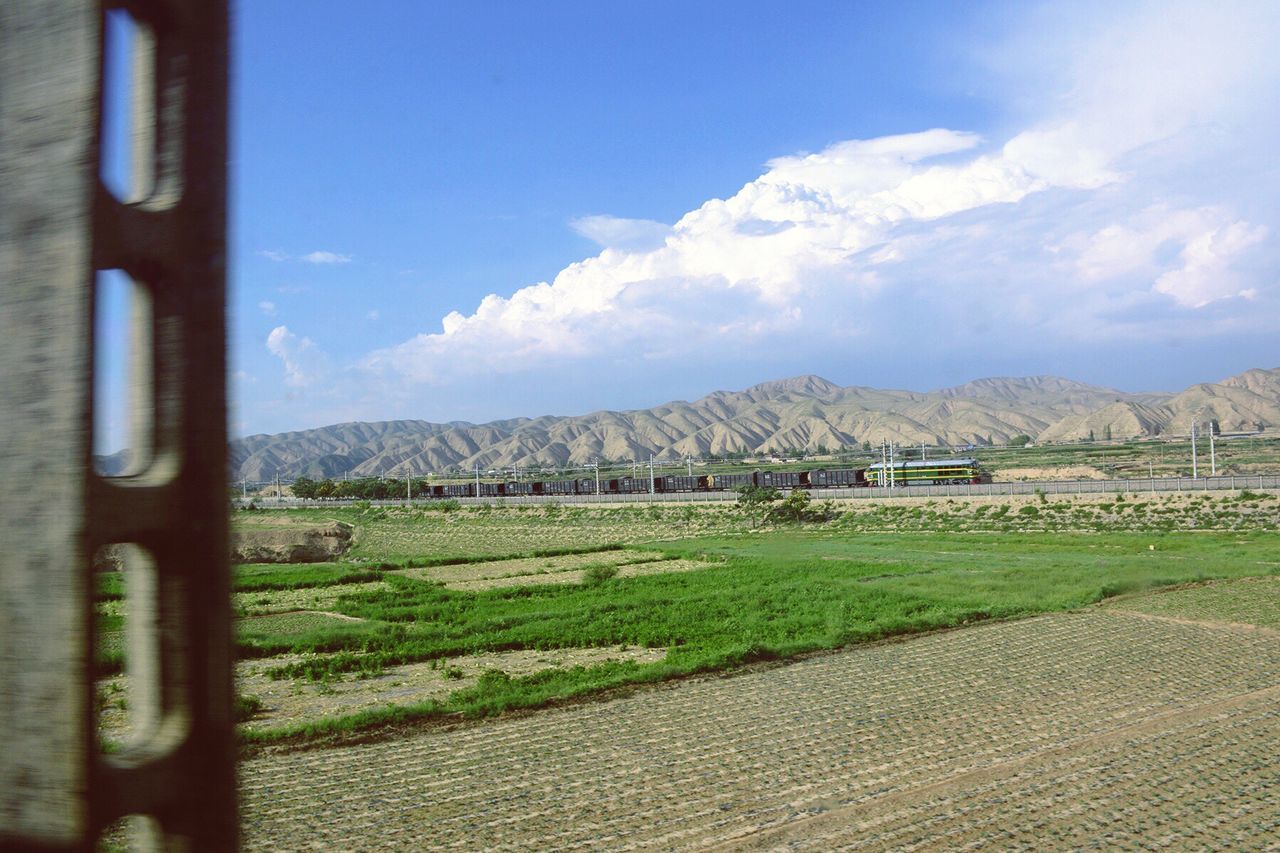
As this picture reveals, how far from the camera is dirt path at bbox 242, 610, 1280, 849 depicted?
30.0 ft

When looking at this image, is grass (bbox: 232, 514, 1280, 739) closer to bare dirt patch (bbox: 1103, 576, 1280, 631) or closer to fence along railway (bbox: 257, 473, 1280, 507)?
bare dirt patch (bbox: 1103, 576, 1280, 631)

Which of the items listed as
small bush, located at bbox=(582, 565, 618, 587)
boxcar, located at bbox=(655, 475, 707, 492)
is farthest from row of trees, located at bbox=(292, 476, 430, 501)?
small bush, located at bbox=(582, 565, 618, 587)

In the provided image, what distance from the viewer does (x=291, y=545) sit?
45375 mm

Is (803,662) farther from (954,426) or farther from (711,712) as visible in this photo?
(954,426)

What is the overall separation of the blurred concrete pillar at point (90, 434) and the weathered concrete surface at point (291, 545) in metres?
44.3

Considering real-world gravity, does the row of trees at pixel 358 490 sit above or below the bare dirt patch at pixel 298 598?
above

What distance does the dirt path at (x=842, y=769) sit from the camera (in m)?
9.16

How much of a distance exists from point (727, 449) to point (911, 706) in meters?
180

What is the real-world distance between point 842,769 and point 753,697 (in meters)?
4.06

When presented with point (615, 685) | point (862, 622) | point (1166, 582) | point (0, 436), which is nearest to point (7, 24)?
point (0, 436)

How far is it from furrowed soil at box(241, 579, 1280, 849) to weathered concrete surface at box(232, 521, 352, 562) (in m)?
32.8

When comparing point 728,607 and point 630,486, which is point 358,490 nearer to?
point 630,486

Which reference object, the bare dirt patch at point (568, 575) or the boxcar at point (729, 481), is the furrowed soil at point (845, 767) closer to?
the bare dirt patch at point (568, 575)

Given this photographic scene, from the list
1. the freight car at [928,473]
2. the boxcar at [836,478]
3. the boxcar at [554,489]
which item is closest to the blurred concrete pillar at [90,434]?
the freight car at [928,473]
